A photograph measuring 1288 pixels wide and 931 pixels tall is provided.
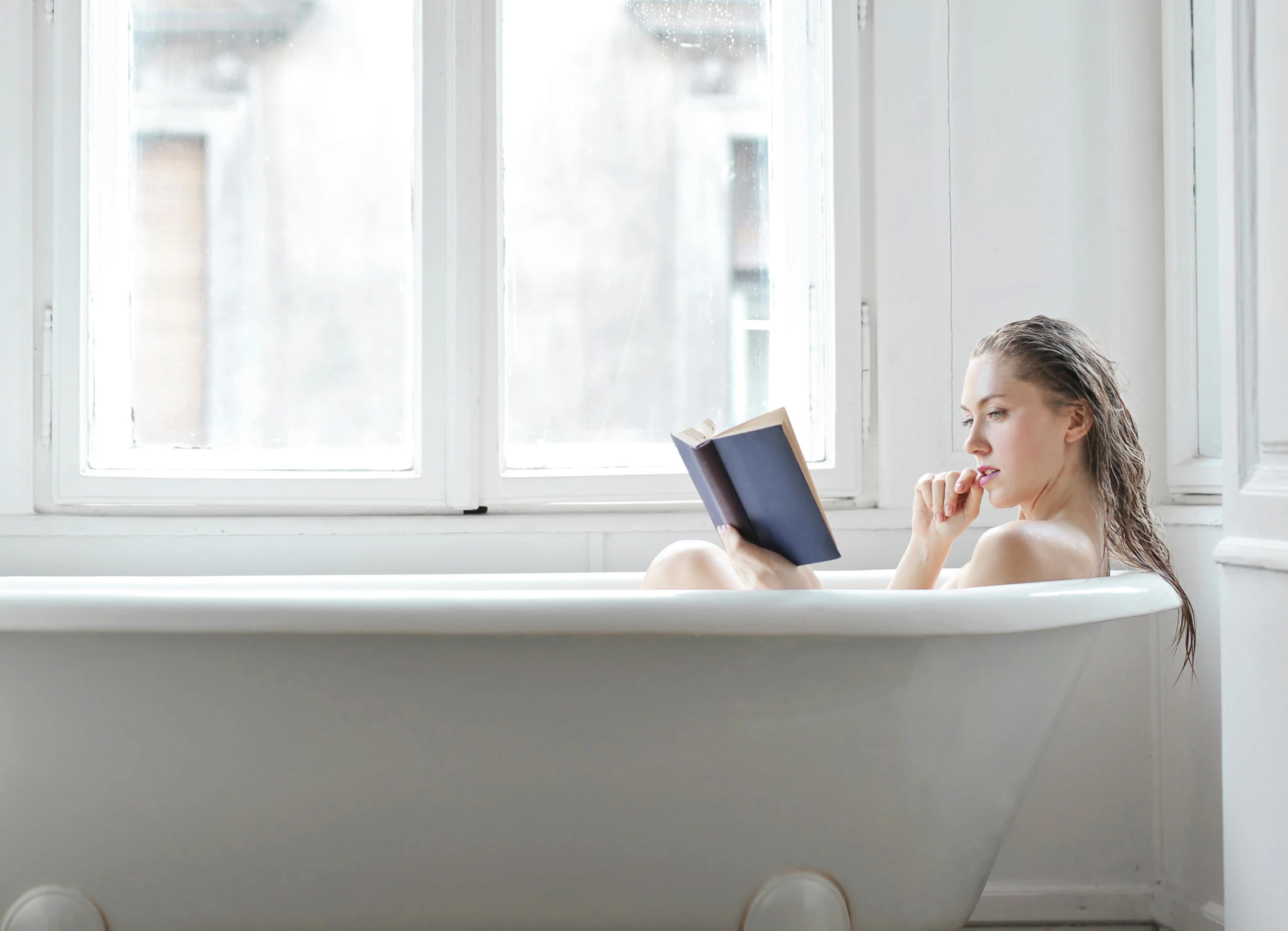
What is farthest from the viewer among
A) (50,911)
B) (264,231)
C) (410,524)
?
(264,231)

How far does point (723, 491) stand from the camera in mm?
1011

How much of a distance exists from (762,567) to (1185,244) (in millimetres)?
1027

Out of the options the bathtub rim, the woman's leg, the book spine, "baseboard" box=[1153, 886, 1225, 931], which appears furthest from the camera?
"baseboard" box=[1153, 886, 1225, 931]

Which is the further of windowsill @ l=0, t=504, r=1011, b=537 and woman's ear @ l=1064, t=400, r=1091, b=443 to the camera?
windowsill @ l=0, t=504, r=1011, b=537

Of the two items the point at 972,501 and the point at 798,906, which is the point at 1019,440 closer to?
the point at 972,501

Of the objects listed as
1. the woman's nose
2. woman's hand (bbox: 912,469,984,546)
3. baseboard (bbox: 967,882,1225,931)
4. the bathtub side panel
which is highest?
the woman's nose

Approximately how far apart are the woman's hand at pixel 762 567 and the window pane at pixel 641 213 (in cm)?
71

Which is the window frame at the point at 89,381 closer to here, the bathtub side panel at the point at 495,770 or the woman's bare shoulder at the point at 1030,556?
the bathtub side panel at the point at 495,770

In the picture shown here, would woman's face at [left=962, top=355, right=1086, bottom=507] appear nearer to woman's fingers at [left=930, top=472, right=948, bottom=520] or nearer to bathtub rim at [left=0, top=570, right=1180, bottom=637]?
woman's fingers at [left=930, top=472, right=948, bottom=520]

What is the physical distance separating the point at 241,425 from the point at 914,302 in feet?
4.03

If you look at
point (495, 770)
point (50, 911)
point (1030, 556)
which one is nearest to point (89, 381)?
point (50, 911)

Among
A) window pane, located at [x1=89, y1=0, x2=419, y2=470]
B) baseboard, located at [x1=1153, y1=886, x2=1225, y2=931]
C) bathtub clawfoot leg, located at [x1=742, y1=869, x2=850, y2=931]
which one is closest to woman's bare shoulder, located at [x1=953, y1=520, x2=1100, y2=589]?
bathtub clawfoot leg, located at [x1=742, y1=869, x2=850, y2=931]

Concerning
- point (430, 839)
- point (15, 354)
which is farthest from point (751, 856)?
point (15, 354)

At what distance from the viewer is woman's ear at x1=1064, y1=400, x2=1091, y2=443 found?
1.07 m
